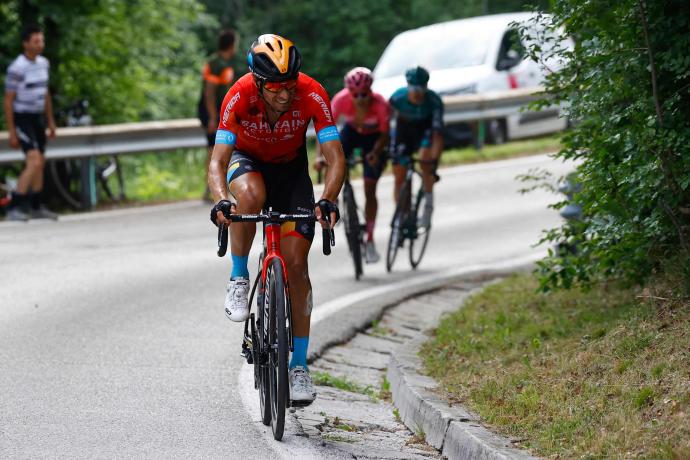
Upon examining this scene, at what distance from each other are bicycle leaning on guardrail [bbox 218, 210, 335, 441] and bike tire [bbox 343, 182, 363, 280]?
4913mm

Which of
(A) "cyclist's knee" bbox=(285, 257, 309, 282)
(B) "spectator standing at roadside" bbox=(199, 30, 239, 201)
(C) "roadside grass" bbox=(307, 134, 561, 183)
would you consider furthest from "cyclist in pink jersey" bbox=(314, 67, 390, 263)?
(C) "roadside grass" bbox=(307, 134, 561, 183)

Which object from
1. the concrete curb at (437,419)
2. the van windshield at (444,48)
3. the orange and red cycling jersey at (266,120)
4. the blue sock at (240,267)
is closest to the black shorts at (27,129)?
the van windshield at (444,48)

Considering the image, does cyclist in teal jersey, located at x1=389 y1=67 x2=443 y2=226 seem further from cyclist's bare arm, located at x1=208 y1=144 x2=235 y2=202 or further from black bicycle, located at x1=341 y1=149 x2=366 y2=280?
cyclist's bare arm, located at x1=208 y1=144 x2=235 y2=202

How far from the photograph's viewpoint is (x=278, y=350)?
5.96m

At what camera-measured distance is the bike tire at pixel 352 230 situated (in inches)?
450

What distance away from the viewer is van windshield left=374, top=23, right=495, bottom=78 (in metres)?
21.1

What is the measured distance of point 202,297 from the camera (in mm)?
10383

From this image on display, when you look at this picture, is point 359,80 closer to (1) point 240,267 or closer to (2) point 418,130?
(2) point 418,130

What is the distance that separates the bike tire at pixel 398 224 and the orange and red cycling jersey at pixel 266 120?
5347mm

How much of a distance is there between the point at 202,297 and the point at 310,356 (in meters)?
2.25

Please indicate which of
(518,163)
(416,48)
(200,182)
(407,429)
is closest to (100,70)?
(200,182)

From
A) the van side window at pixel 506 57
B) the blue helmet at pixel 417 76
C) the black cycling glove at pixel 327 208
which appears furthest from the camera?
the van side window at pixel 506 57

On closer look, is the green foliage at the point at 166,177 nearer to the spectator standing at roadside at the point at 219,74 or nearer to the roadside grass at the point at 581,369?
the spectator standing at roadside at the point at 219,74

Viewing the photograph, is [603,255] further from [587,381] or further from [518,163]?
[518,163]
